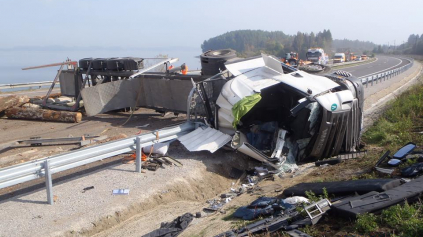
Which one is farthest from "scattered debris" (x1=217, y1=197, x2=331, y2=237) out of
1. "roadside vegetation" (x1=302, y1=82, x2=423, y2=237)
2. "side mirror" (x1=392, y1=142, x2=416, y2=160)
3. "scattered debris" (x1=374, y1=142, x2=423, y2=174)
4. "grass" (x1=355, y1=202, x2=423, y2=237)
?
"side mirror" (x1=392, y1=142, x2=416, y2=160)

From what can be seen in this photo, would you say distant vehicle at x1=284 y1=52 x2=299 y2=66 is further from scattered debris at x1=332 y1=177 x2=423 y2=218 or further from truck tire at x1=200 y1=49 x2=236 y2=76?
scattered debris at x1=332 y1=177 x2=423 y2=218

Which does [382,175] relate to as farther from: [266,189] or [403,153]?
[266,189]

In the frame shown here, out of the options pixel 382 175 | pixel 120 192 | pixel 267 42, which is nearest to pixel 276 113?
pixel 382 175

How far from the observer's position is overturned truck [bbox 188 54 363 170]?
8055mm

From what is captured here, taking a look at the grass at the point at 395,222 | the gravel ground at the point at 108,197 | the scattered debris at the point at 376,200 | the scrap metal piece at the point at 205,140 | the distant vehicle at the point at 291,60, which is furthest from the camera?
the distant vehicle at the point at 291,60

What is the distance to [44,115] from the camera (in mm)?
14445

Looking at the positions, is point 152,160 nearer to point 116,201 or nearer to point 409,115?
point 116,201

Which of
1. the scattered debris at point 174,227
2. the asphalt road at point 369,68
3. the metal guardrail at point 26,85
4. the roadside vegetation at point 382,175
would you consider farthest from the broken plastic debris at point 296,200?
the asphalt road at point 369,68

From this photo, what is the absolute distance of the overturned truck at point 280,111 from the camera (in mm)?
8055

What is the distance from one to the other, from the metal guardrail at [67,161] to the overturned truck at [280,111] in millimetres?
1341

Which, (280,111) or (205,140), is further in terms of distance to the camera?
(280,111)

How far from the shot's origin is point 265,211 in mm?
5168

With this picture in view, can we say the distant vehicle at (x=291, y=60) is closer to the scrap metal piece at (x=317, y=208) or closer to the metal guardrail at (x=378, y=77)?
the metal guardrail at (x=378, y=77)

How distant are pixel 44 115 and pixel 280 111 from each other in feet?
29.6
